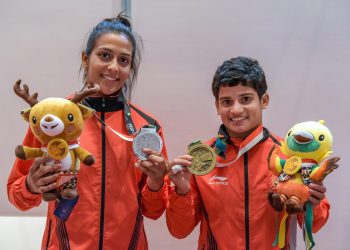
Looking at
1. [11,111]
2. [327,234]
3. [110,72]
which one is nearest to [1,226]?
[11,111]

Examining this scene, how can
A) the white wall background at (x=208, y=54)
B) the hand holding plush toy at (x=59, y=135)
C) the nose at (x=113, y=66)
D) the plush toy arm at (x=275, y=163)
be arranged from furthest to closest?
the white wall background at (x=208, y=54), the nose at (x=113, y=66), the plush toy arm at (x=275, y=163), the hand holding plush toy at (x=59, y=135)

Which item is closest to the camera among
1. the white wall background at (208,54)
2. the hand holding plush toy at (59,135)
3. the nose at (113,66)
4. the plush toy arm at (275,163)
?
the hand holding plush toy at (59,135)

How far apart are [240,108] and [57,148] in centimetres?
64

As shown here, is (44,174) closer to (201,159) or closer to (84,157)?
(84,157)

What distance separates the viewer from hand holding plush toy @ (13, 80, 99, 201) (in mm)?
1058

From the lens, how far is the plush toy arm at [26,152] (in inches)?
41.8

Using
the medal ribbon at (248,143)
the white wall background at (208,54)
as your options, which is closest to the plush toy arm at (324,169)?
the medal ribbon at (248,143)

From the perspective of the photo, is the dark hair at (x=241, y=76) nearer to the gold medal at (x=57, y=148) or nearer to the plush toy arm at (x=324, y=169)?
the plush toy arm at (x=324, y=169)

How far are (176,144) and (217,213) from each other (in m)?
0.64

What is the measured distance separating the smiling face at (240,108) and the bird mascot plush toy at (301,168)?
192 millimetres

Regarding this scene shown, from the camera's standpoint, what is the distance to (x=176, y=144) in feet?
6.27

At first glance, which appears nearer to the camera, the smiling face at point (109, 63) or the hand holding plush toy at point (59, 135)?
the hand holding plush toy at point (59, 135)

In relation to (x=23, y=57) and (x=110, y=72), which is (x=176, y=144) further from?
(x=23, y=57)

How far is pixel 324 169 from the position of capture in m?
1.11
